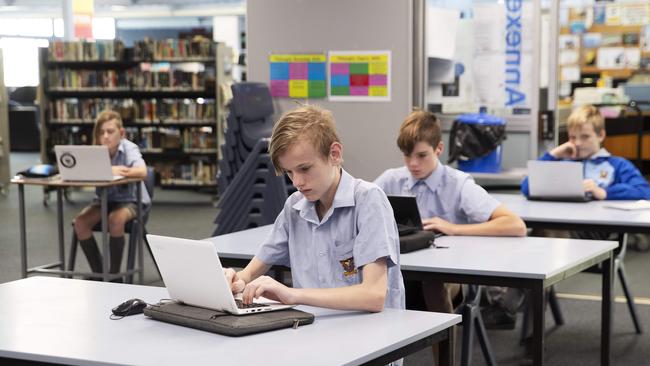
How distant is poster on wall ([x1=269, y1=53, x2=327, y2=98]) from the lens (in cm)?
666

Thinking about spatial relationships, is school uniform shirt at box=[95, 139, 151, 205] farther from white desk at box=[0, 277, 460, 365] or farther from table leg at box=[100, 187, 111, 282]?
white desk at box=[0, 277, 460, 365]

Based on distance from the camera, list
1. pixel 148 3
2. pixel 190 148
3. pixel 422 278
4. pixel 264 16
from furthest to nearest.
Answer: pixel 148 3 < pixel 190 148 < pixel 264 16 < pixel 422 278

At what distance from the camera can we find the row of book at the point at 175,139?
36.9 feet

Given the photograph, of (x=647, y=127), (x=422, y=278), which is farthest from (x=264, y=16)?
(x=647, y=127)

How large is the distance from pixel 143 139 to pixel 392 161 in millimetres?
5686

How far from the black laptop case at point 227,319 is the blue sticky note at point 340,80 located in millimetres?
4300

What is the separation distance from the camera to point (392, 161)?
6.53 m

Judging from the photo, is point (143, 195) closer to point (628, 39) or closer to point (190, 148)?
point (190, 148)

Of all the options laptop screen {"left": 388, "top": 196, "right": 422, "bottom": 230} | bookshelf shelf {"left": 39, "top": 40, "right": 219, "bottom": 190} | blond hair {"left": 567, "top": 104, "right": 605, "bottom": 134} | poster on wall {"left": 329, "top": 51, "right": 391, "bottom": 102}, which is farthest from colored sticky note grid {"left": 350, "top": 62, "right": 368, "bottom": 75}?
bookshelf shelf {"left": 39, "top": 40, "right": 219, "bottom": 190}

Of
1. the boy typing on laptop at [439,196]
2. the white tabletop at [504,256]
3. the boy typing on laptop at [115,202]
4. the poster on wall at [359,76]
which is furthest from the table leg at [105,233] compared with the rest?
the white tabletop at [504,256]

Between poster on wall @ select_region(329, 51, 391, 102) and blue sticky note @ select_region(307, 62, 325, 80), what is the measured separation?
0.06 meters

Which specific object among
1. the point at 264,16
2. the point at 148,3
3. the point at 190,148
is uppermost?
the point at 148,3

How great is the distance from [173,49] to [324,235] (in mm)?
8918

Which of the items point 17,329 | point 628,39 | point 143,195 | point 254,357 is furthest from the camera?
point 628,39
